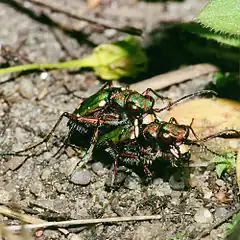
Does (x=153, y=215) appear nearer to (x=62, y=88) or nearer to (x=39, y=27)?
(x=62, y=88)

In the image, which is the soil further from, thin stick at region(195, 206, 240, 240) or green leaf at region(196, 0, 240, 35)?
green leaf at region(196, 0, 240, 35)

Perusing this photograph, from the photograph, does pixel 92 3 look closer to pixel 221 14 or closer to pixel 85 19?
pixel 85 19

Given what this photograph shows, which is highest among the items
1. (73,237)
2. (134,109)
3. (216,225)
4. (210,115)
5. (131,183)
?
(210,115)

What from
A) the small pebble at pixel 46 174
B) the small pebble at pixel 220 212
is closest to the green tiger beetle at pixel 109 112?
the small pebble at pixel 46 174

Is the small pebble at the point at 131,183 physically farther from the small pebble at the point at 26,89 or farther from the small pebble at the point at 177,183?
the small pebble at the point at 26,89

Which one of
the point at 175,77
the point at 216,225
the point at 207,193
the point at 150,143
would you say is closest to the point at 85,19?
the point at 175,77
